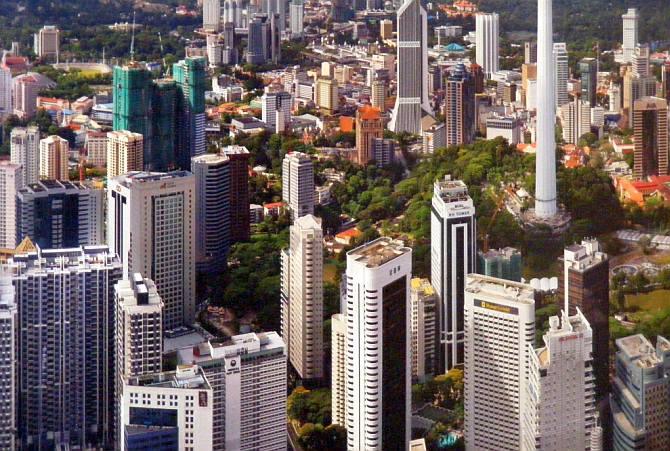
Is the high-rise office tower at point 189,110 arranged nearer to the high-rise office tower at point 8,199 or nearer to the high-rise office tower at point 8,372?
the high-rise office tower at point 8,199

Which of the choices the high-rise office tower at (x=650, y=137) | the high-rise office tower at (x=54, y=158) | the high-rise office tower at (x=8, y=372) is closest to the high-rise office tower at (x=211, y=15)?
the high-rise office tower at (x=54, y=158)

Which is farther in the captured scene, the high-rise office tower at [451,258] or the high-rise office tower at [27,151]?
the high-rise office tower at [27,151]

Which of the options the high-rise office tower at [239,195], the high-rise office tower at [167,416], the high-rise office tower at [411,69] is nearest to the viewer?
the high-rise office tower at [167,416]

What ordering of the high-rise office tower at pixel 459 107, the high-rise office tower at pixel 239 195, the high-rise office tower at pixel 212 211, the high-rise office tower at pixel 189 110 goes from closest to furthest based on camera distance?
the high-rise office tower at pixel 212 211, the high-rise office tower at pixel 239 195, the high-rise office tower at pixel 189 110, the high-rise office tower at pixel 459 107

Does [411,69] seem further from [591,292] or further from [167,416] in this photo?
[167,416]

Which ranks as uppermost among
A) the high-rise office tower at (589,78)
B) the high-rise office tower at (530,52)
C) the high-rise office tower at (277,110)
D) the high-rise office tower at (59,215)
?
the high-rise office tower at (530,52)

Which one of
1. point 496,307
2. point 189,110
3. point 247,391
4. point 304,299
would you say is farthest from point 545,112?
point 247,391
